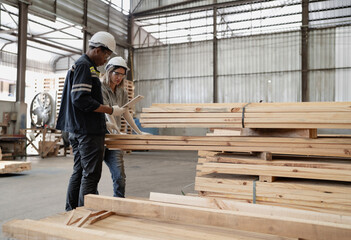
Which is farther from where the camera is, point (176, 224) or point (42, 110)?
point (42, 110)

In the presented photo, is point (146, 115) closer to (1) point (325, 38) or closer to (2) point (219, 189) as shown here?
(2) point (219, 189)

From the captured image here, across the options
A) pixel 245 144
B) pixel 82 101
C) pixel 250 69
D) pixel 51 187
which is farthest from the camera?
pixel 250 69

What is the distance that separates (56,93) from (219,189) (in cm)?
966

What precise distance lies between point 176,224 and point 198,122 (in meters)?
1.01

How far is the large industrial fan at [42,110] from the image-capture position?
1100 centimetres

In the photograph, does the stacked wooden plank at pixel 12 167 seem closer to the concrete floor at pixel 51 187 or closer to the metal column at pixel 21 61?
the concrete floor at pixel 51 187

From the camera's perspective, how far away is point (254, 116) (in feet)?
8.37

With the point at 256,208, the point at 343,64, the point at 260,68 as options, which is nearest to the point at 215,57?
the point at 260,68

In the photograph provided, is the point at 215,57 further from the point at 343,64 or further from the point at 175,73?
the point at 343,64

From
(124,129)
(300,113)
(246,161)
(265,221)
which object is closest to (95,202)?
(265,221)

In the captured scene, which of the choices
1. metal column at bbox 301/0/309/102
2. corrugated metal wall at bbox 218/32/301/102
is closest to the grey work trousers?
corrugated metal wall at bbox 218/32/301/102

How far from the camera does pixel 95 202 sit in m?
2.08

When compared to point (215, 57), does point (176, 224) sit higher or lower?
lower

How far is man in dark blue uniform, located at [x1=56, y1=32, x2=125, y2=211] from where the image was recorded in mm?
2551
